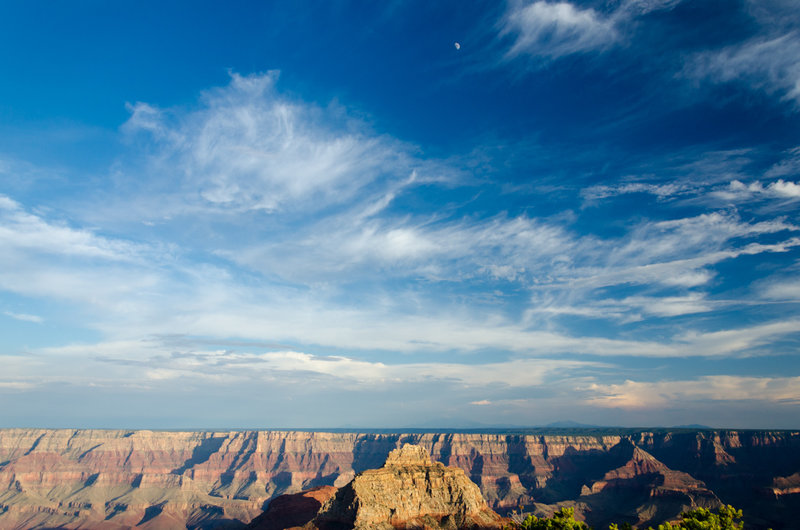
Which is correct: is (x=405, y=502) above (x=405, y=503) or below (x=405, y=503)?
above

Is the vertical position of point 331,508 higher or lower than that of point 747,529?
higher

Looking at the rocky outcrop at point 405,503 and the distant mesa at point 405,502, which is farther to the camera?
the distant mesa at point 405,502

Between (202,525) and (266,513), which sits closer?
(266,513)

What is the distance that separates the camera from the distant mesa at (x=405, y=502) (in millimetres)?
74750

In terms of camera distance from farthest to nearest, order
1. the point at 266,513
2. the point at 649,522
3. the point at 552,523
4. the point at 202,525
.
→ the point at 202,525 < the point at 649,522 < the point at 266,513 < the point at 552,523

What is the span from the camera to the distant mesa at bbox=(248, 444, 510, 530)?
74.8 metres

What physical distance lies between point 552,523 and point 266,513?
63.4 metres

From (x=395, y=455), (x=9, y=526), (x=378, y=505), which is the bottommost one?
(x=9, y=526)

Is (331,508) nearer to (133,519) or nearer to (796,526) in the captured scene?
(796,526)

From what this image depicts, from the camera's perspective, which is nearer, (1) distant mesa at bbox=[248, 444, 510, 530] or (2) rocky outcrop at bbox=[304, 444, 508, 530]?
(2) rocky outcrop at bbox=[304, 444, 508, 530]

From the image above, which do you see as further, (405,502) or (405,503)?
(405,502)

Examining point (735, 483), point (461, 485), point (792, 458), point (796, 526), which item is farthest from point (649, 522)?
point (461, 485)

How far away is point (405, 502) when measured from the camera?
7856 cm

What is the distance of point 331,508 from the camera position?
7856 cm
